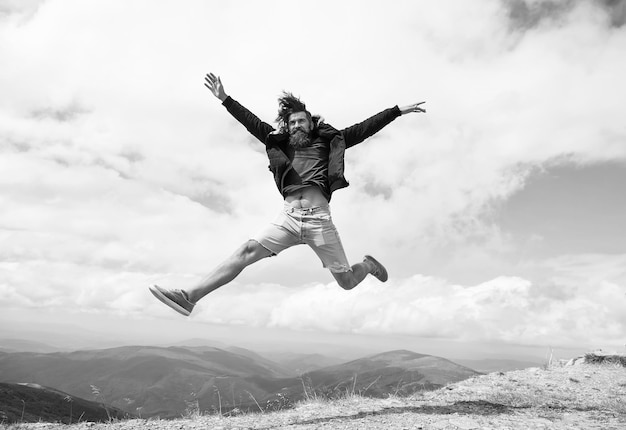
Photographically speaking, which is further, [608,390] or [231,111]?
[608,390]

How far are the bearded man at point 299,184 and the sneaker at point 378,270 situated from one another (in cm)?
78

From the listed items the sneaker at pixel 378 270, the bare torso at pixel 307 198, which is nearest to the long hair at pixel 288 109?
the bare torso at pixel 307 198

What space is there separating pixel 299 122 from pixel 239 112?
913mm

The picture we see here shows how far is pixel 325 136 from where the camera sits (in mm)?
6414

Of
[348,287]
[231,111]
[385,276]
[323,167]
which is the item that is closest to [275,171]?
[323,167]

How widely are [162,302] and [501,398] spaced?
598 centimetres

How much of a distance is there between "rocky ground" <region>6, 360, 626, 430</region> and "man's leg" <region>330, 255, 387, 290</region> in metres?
1.84

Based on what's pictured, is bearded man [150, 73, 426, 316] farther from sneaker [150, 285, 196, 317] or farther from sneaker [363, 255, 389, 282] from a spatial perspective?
sneaker [363, 255, 389, 282]

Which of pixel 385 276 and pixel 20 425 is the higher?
pixel 385 276

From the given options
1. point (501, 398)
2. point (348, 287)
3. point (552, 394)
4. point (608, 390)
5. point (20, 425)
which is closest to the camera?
point (20, 425)

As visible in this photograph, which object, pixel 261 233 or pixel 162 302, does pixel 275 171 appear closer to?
pixel 261 233

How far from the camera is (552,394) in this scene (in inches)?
331

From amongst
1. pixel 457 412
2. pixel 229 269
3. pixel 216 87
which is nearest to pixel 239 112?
pixel 216 87

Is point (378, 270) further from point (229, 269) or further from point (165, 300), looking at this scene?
point (165, 300)
